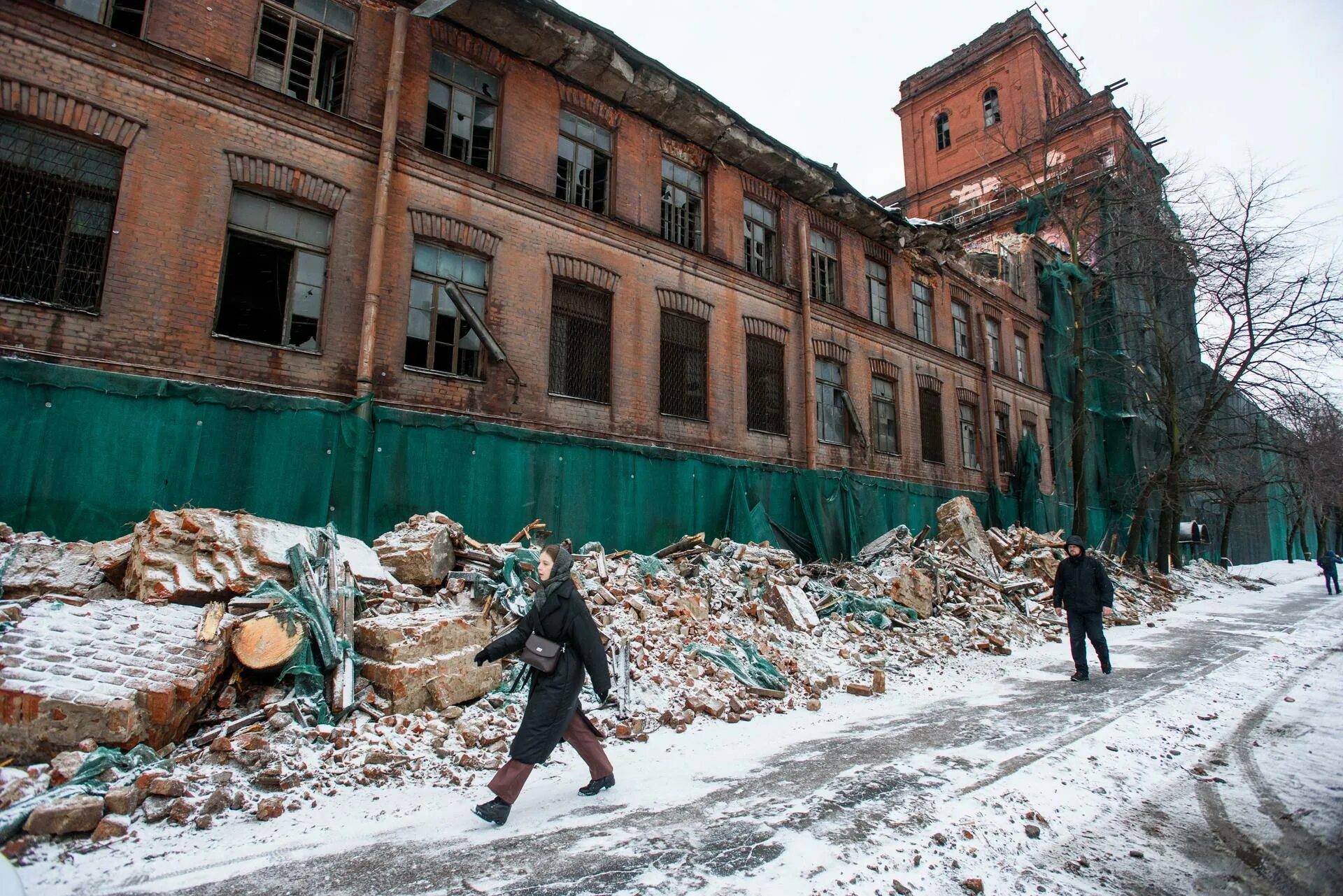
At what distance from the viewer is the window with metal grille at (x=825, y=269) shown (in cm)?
1670

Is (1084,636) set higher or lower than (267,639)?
lower

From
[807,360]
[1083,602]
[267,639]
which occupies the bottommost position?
[267,639]

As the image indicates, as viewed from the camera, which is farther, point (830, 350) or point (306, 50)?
point (830, 350)

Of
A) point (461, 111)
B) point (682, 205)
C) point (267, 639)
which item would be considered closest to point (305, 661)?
point (267, 639)

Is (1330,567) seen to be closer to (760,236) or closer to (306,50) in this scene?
(760,236)

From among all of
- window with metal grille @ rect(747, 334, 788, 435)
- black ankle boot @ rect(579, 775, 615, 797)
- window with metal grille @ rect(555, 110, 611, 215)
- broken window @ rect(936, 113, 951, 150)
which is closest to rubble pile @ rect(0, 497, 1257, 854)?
black ankle boot @ rect(579, 775, 615, 797)

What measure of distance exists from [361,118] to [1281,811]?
501 inches

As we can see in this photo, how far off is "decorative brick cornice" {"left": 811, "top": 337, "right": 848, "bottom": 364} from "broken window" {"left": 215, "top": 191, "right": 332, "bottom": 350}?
1090 cm

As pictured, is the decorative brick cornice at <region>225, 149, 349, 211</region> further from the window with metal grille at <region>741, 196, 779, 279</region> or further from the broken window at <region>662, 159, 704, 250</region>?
the window with metal grille at <region>741, 196, 779, 279</region>

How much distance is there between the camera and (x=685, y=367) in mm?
13273

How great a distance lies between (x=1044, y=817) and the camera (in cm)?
371

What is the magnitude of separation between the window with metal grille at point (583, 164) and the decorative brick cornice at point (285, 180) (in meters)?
3.96

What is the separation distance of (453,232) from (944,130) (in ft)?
108

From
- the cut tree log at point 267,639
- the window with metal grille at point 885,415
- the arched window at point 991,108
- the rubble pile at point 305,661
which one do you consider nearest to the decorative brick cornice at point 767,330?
the window with metal grille at point 885,415
